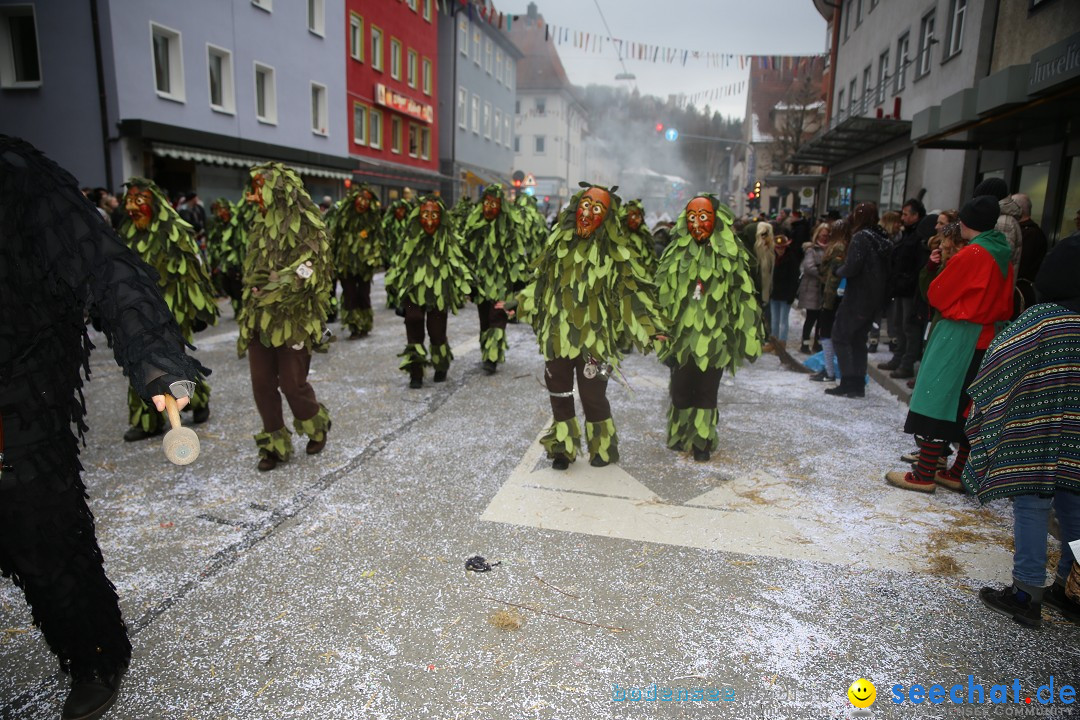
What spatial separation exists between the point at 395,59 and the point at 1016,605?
99.1 ft

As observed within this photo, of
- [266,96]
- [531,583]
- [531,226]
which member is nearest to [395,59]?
[266,96]

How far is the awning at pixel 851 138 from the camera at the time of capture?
47.4 feet

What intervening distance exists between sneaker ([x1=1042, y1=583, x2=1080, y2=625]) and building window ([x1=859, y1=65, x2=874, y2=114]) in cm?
1930

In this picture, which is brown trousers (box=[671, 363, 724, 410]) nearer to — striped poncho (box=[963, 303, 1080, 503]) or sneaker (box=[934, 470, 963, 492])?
sneaker (box=[934, 470, 963, 492])

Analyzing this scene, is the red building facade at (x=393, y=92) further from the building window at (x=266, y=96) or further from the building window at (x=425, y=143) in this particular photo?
the building window at (x=266, y=96)

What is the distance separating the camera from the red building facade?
25.8 m

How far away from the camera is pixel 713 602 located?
3.16 meters

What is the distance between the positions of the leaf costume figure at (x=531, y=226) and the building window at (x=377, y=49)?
2037 centimetres

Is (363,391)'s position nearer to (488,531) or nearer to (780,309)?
(488,531)

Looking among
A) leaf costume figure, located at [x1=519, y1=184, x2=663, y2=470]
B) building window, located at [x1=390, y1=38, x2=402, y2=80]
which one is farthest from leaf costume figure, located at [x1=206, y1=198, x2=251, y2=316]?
building window, located at [x1=390, y1=38, x2=402, y2=80]

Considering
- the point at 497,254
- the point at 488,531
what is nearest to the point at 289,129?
the point at 497,254

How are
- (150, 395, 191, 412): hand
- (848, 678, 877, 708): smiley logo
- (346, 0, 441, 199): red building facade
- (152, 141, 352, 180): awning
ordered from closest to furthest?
(150, 395, 191, 412): hand < (848, 678, 877, 708): smiley logo < (152, 141, 352, 180): awning < (346, 0, 441, 199): red building facade

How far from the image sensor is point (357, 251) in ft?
31.8

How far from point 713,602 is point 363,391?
466 cm
